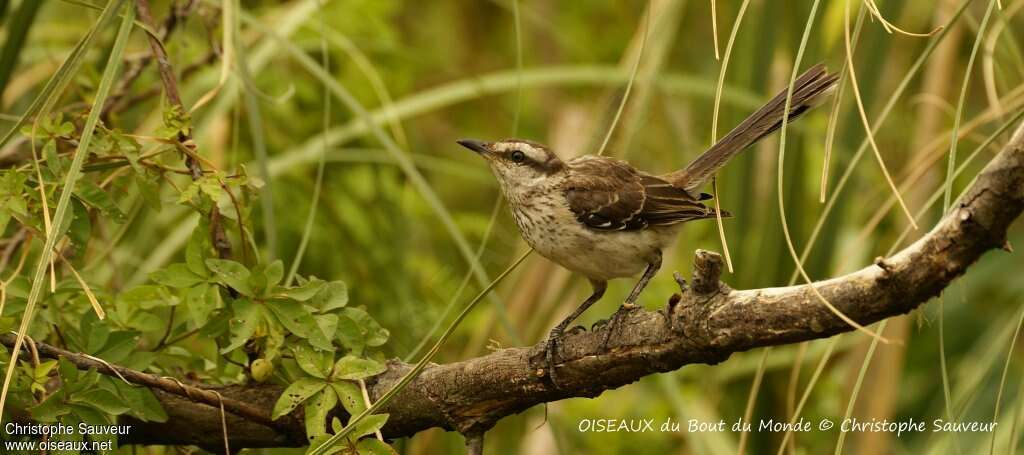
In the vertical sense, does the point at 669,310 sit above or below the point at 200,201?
below

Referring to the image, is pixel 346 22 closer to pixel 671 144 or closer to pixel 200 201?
pixel 671 144

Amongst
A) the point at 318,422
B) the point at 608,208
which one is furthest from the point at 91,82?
the point at 608,208

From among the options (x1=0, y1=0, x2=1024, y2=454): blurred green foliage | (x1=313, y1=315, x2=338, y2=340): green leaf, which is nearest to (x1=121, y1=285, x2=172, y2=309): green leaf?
(x1=0, y1=0, x2=1024, y2=454): blurred green foliage

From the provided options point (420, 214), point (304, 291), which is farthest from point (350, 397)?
A: point (420, 214)

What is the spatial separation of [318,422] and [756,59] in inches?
103

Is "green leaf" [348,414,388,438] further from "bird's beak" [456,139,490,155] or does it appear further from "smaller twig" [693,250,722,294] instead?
"bird's beak" [456,139,490,155]

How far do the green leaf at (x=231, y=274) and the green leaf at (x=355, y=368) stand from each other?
0.96 feet

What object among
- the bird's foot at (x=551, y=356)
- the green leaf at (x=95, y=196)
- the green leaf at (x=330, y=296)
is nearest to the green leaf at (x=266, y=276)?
the green leaf at (x=330, y=296)

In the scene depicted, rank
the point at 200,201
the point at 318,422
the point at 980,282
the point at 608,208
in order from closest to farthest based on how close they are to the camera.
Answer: the point at 318,422
the point at 200,201
the point at 608,208
the point at 980,282

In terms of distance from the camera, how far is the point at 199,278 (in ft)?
9.11

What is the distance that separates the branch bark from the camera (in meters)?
1.92

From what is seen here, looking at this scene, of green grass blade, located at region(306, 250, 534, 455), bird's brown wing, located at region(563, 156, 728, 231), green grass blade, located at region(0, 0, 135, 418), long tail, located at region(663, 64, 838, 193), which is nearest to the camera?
green grass blade, located at region(0, 0, 135, 418)

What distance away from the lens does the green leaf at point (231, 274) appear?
2725 mm

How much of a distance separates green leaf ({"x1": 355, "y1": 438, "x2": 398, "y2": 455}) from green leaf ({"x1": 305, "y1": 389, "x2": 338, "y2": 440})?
0.16 meters
